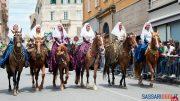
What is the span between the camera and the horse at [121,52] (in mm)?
18875

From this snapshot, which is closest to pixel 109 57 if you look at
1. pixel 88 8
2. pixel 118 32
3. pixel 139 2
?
pixel 118 32

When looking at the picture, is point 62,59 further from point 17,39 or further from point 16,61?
point 17,39

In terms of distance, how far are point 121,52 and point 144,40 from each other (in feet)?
5.82

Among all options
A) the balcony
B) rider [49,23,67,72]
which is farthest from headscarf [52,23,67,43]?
the balcony

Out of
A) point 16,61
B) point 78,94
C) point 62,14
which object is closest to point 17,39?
point 16,61

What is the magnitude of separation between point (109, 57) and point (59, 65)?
2.50m

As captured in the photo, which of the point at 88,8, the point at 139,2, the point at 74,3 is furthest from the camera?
the point at 74,3

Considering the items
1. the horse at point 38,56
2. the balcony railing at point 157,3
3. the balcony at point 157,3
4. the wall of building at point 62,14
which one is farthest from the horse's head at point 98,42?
the wall of building at point 62,14

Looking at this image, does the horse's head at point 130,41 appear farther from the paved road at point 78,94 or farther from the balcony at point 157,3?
the balcony at point 157,3

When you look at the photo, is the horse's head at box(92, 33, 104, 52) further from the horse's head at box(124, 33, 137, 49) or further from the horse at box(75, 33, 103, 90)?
the horse's head at box(124, 33, 137, 49)

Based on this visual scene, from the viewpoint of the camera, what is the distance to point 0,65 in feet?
58.4

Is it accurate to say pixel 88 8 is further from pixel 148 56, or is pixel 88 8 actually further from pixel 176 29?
pixel 148 56

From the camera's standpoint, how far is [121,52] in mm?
19344

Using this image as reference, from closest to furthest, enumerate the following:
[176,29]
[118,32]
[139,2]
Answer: [118,32] < [176,29] < [139,2]
